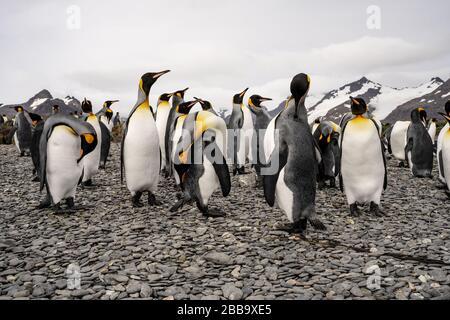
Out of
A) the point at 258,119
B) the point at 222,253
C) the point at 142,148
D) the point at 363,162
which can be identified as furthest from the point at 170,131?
the point at 222,253

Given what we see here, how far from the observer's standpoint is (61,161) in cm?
543

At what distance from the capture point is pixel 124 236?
4.45m

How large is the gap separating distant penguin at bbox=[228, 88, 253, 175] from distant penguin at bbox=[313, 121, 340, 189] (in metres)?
2.33

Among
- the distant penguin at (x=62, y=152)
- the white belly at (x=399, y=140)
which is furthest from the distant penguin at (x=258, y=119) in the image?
the white belly at (x=399, y=140)

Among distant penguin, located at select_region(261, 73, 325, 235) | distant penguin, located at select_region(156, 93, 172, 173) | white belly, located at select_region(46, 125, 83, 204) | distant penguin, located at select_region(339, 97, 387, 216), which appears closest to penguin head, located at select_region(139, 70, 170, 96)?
white belly, located at select_region(46, 125, 83, 204)

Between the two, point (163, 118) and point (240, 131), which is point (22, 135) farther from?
point (240, 131)

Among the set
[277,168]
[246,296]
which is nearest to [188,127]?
[277,168]

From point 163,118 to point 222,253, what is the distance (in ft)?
17.9

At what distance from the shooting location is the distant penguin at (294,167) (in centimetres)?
439

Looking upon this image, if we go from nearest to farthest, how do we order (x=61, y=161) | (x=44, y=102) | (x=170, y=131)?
(x=61, y=161), (x=170, y=131), (x=44, y=102)

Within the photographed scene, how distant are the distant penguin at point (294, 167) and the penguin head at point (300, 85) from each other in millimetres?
12

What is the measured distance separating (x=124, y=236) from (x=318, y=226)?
2.20m

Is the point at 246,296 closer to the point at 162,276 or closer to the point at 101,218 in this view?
the point at 162,276
